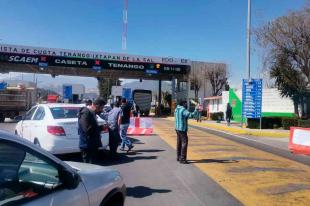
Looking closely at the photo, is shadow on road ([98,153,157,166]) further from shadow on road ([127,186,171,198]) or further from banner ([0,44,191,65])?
banner ([0,44,191,65])

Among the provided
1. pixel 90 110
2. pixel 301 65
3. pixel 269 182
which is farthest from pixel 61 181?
pixel 301 65

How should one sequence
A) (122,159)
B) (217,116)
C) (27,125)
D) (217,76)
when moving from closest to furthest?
(27,125) < (122,159) < (217,116) < (217,76)

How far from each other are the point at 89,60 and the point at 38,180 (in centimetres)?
4223

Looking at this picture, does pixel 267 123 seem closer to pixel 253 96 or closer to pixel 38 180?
pixel 253 96

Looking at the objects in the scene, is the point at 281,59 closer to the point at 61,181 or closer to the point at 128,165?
the point at 128,165

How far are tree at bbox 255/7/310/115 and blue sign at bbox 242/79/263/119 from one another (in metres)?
5.63

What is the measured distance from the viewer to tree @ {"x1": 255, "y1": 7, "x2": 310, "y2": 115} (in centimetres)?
3203

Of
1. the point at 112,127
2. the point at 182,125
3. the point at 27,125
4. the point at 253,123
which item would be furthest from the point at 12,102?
the point at 182,125

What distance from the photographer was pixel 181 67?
4975 cm

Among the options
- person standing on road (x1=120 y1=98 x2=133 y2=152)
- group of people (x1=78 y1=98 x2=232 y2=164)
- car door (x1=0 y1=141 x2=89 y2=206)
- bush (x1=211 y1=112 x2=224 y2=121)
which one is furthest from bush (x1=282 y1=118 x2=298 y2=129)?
car door (x1=0 y1=141 x2=89 y2=206)

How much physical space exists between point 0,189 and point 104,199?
146 cm

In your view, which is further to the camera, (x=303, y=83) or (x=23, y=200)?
(x=303, y=83)

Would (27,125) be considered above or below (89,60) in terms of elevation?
below

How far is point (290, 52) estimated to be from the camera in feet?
108
